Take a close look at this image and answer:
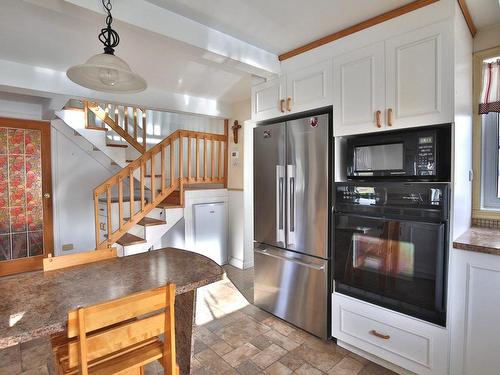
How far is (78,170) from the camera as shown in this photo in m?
4.46

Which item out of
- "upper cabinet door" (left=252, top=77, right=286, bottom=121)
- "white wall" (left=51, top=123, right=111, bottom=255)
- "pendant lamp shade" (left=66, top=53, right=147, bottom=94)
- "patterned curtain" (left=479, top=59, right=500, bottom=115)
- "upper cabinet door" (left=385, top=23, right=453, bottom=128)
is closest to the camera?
"pendant lamp shade" (left=66, top=53, right=147, bottom=94)

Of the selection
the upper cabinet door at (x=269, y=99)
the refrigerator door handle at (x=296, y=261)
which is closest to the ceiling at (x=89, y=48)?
the upper cabinet door at (x=269, y=99)

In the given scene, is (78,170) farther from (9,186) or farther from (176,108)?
(176,108)

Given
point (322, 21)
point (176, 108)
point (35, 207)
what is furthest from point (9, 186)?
point (322, 21)

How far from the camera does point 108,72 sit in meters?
1.54

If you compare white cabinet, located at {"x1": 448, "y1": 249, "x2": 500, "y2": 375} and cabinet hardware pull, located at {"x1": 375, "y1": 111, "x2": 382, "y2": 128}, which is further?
cabinet hardware pull, located at {"x1": 375, "y1": 111, "x2": 382, "y2": 128}

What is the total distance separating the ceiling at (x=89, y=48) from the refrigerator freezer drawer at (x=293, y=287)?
5.93 ft

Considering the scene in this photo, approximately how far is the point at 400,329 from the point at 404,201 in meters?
0.85

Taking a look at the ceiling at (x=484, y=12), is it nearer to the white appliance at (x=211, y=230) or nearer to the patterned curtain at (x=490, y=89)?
the patterned curtain at (x=490, y=89)

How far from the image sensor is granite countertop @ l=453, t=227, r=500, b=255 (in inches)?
62.7

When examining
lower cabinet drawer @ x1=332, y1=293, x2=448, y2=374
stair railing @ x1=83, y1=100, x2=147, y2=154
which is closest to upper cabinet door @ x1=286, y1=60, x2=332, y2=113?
lower cabinet drawer @ x1=332, y1=293, x2=448, y2=374

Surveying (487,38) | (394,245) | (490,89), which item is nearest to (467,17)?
(487,38)

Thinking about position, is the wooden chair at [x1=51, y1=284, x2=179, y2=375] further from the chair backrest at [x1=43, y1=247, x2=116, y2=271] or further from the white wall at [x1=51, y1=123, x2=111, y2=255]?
the white wall at [x1=51, y1=123, x2=111, y2=255]

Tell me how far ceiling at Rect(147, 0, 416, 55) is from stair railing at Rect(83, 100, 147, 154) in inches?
108
